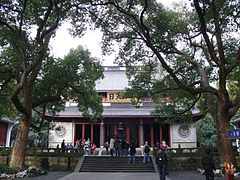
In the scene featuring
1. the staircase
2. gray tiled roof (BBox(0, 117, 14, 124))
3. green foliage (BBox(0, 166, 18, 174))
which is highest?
gray tiled roof (BBox(0, 117, 14, 124))

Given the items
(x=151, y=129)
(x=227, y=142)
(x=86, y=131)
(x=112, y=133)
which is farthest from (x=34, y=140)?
(x=227, y=142)

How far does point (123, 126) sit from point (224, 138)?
56.7ft

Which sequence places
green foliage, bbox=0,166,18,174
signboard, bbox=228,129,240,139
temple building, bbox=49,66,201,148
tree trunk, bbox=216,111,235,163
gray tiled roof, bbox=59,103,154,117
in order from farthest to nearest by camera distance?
temple building, bbox=49,66,201,148
gray tiled roof, bbox=59,103,154,117
green foliage, bbox=0,166,18,174
tree trunk, bbox=216,111,235,163
signboard, bbox=228,129,240,139

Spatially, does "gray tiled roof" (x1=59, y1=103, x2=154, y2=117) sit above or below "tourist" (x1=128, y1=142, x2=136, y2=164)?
above

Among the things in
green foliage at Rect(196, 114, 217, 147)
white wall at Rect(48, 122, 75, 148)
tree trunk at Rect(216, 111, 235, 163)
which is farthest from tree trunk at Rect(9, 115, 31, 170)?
green foliage at Rect(196, 114, 217, 147)

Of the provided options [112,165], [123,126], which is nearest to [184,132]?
[123,126]

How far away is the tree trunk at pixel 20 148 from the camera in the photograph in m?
14.3

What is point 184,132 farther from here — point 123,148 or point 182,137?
point 123,148

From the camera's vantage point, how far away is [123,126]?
29422mm

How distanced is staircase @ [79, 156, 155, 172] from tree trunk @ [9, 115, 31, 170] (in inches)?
174

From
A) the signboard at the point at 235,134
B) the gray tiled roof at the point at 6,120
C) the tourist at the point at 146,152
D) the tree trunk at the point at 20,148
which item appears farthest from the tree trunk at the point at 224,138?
the gray tiled roof at the point at 6,120

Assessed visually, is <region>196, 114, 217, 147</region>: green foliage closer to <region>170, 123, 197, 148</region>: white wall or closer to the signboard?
<region>170, 123, 197, 148</region>: white wall

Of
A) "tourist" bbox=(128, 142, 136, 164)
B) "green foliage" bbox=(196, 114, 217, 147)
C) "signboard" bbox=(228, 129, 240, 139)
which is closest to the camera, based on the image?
"signboard" bbox=(228, 129, 240, 139)

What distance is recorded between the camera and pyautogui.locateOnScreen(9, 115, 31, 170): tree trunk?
46.8 feet
